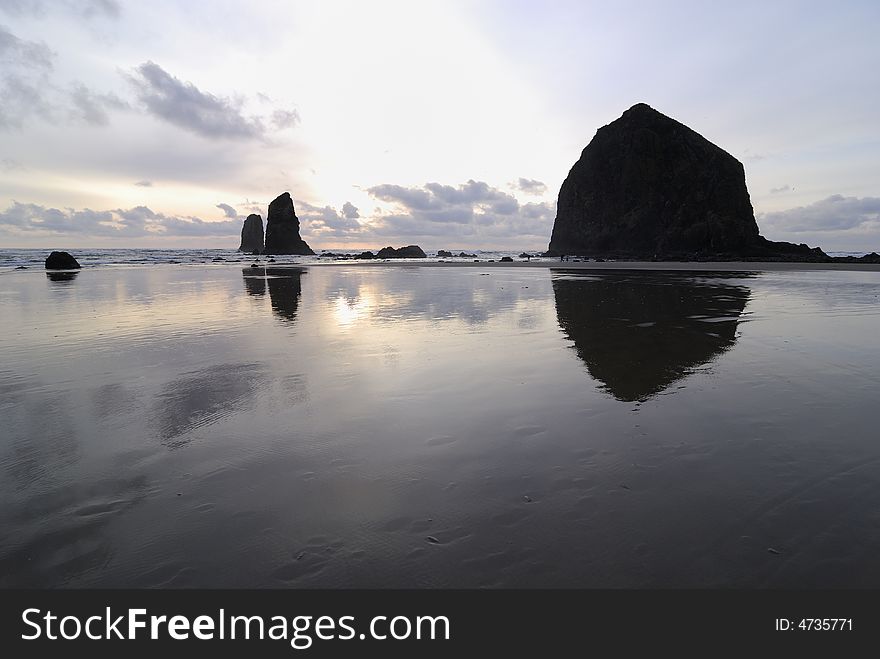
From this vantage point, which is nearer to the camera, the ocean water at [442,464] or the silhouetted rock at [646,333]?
the ocean water at [442,464]

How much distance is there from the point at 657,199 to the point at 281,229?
111770mm

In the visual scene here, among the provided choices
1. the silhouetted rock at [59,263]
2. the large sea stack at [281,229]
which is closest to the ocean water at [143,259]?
the silhouetted rock at [59,263]

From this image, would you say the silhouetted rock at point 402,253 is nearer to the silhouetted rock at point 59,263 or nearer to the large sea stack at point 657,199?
the large sea stack at point 657,199

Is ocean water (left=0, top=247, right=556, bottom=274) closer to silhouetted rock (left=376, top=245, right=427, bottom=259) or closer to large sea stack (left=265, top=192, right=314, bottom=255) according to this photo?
silhouetted rock (left=376, top=245, right=427, bottom=259)

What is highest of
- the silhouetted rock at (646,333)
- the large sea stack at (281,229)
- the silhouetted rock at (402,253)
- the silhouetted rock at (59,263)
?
the large sea stack at (281,229)

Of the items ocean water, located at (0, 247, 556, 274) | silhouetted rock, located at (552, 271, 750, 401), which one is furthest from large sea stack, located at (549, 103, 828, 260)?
silhouetted rock, located at (552, 271, 750, 401)

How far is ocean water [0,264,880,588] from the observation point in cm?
288

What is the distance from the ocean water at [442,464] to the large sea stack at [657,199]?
74863 mm

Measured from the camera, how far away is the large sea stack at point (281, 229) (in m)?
143

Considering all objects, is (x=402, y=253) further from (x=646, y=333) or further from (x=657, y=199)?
(x=646, y=333)

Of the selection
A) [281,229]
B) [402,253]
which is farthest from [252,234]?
[402,253]

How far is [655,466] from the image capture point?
4113 millimetres

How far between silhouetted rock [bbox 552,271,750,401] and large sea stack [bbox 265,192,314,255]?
138m

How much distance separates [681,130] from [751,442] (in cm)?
10373
